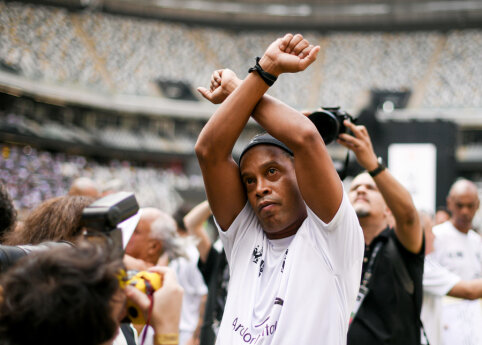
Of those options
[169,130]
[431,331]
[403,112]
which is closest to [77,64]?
[169,130]

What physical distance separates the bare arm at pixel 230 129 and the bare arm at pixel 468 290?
1.72 metres

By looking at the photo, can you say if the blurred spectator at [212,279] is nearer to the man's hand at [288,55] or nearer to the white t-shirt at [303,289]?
the white t-shirt at [303,289]

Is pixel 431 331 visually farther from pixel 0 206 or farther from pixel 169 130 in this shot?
pixel 169 130

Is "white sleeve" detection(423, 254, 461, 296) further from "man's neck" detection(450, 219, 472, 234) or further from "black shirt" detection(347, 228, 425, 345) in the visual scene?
"man's neck" detection(450, 219, 472, 234)

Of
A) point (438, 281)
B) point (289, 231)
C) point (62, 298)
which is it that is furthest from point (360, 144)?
point (62, 298)

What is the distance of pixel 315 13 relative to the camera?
30.1m

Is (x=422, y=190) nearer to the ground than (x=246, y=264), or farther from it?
farther from it

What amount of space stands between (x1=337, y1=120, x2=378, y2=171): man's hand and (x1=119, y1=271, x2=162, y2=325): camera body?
118 cm

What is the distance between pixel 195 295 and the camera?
4.18 m

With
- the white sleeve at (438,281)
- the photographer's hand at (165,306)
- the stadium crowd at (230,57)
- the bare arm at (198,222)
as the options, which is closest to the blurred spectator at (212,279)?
the bare arm at (198,222)

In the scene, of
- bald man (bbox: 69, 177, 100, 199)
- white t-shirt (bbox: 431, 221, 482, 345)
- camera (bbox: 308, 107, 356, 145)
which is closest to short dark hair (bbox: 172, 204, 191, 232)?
bald man (bbox: 69, 177, 100, 199)

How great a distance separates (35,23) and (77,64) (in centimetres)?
282

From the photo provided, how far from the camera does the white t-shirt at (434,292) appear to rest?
2.85m

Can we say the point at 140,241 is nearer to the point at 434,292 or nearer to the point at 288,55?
the point at 288,55
